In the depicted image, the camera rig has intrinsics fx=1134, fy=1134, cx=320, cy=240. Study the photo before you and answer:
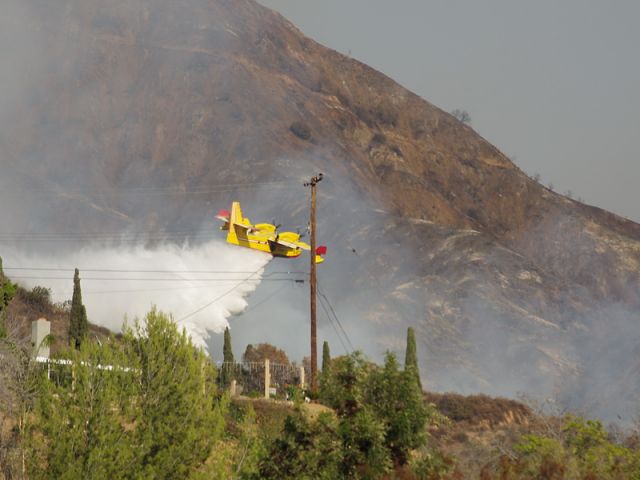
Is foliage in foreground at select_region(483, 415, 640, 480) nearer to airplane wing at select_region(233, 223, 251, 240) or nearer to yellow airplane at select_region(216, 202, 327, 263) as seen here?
yellow airplane at select_region(216, 202, 327, 263)

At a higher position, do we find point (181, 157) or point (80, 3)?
point (80, 3)

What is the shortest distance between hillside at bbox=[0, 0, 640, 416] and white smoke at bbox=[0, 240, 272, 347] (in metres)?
20.6

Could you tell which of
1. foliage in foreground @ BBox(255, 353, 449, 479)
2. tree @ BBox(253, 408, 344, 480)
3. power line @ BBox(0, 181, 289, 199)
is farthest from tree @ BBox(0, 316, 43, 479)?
power line @ BBox(0, 181, 289, 199)

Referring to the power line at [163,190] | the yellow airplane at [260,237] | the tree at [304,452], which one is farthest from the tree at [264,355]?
the power line at [163,190]

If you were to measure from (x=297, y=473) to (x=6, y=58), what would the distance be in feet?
514

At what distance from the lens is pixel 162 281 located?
8631cm

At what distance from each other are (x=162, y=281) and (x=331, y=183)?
63.4 meters

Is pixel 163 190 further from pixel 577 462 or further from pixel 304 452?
pixel 304 452

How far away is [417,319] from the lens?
11044 cm

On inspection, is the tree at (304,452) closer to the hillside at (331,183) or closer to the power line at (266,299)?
the hillside at (331,183)

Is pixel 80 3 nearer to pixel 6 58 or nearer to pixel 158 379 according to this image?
pixel 6 58

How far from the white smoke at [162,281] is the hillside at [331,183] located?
67.7ft

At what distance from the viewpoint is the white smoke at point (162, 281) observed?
76188 mm

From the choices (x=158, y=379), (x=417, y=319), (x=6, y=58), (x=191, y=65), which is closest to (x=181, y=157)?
(x=191, y=65)
